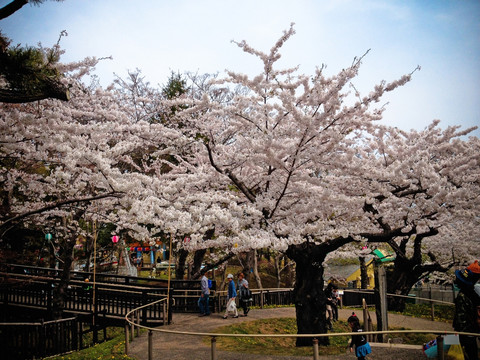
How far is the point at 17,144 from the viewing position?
27.5 ft

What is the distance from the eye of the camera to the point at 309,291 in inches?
396

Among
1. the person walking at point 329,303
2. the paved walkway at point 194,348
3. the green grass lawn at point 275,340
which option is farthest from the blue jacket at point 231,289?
the person walking at point 329,303

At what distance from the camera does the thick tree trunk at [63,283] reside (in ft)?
39.0

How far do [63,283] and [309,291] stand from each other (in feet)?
28.0

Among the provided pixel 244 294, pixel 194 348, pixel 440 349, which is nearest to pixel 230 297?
pixel 244 294

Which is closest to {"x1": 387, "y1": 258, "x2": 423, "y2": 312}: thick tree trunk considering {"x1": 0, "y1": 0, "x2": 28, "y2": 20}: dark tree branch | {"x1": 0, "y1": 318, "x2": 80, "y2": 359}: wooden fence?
{"x1": 0, "y1": 318, "x2": 80, "y2": 359}: wooden fence

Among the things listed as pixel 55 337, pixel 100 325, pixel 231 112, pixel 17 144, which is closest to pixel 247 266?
pixel 100 325

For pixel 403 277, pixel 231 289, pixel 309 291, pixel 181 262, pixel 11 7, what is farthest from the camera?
pixel 181 262

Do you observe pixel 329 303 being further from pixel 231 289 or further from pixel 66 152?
pixel 66 152

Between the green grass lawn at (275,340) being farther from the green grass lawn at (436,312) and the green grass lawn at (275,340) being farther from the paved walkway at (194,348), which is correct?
the green grass lawn at (436,312)

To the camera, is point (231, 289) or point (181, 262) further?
point (181, 262)

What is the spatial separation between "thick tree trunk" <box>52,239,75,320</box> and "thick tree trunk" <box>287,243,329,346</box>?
749 cm

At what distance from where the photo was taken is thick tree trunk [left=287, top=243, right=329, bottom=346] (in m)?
9.88

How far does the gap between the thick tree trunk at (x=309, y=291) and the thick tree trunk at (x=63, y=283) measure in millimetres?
7491
